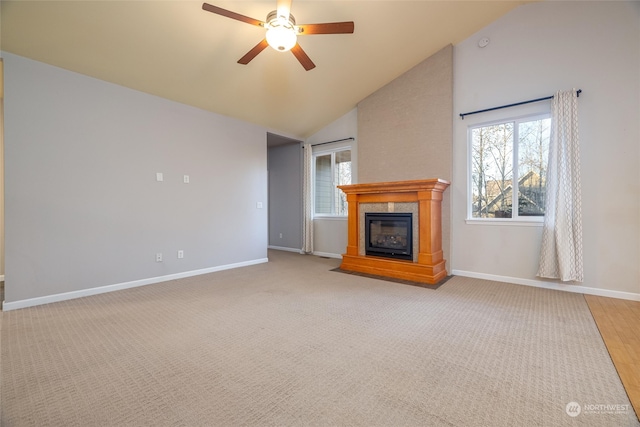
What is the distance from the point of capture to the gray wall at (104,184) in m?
2.82

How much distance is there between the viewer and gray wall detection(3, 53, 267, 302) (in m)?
2.82

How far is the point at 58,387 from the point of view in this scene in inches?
60.9

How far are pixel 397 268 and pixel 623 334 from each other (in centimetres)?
226

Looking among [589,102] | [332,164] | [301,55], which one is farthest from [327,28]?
[332,164]

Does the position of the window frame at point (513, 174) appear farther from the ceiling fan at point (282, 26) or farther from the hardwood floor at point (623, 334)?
the ceiling fan at point (282, 26)

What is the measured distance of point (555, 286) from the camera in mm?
3412

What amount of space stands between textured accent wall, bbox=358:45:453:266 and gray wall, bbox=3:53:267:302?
2.47 meters

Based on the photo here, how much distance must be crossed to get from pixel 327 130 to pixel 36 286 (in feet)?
16.5

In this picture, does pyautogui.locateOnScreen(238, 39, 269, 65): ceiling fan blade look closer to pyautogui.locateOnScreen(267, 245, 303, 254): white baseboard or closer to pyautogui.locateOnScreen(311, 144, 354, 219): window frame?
pyautogui.locateOnScreen(311, 144, 354, 219): window frame

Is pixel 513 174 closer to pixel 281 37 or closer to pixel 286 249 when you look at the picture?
pixel 281 37

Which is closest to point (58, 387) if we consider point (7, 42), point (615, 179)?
point (7, 42)

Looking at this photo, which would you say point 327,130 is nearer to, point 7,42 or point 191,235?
point 191,235

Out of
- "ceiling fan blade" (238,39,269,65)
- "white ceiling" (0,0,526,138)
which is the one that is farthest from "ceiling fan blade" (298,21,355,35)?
"white ceiling" (0,0,526,138)

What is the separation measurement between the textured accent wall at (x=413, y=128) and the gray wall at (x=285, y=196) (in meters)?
1.92
